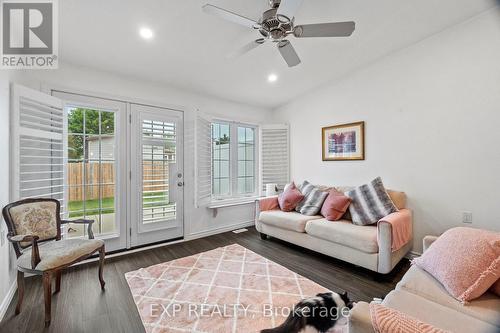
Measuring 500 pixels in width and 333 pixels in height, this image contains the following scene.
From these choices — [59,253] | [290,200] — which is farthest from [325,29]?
[59,253]

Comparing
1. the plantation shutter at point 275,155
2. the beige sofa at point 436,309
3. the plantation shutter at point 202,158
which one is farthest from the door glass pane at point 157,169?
the beige sofa at point 436,309

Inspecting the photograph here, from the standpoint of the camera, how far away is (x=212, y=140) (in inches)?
165

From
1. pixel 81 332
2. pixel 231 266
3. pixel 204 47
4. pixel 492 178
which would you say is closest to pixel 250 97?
pixel 204 47

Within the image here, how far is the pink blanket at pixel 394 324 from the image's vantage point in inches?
32.2

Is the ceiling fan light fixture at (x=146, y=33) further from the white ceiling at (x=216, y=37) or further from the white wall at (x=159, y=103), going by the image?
the white wall at (x=159, y=103)

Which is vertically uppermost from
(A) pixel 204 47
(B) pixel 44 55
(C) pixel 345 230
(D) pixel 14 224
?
(A) pixel 204 47

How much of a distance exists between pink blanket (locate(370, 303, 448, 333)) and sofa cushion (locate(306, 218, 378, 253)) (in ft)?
5.56

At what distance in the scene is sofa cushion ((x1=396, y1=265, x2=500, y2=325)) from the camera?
3.86ft

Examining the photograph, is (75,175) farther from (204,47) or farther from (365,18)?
(365,18)

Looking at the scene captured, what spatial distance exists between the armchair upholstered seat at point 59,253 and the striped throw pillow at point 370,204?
300 centimetres

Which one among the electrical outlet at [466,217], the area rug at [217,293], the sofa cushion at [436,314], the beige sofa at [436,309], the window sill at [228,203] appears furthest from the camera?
the window sill at [228,203]

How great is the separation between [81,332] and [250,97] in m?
3.85

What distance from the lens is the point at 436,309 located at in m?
1.22

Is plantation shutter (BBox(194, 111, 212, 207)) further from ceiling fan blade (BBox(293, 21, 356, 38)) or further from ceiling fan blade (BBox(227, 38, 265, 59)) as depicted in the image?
ceiling fan blade (BBox(293, 21, 356, 38))
